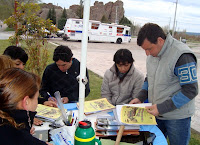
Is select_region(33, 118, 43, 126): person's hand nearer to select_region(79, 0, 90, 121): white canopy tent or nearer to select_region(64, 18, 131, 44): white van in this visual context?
select_region(79, 0, 90, 121): white canopy tent

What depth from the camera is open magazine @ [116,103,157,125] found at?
1.45 m

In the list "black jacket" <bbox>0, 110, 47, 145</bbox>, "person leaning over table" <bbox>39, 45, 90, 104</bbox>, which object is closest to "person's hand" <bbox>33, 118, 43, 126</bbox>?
"black jacket" <bbox>0, 110, 47, 145</bbox>

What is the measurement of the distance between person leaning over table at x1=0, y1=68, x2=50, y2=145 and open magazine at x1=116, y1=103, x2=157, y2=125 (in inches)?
26.6

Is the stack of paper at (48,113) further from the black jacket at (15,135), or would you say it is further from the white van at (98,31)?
the white van at (98,31)

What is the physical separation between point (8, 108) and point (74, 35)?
1739cm

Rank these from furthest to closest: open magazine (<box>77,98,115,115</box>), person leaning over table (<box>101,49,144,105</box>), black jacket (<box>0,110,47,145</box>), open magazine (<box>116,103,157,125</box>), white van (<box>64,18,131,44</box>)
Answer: white van (<box>64,18,131,44</box>), person leaning over table (<box>101,49,144,105</box>), open magazine (<box>77,98,115,115</box>), open magazine (<box>116,103,157,125</box>), black jacket (<box>0,110,47,145</box>)

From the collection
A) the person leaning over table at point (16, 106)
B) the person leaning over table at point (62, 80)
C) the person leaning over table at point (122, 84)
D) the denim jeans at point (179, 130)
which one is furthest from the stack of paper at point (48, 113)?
the denim jeans at point (179, 130)

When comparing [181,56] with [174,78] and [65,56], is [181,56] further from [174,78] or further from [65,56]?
[65,56]

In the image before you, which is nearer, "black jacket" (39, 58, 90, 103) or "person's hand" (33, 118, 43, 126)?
"person's hand" (33, 118, 43, 126)

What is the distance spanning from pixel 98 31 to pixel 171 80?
17.5 meters

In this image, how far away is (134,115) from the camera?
1535mm

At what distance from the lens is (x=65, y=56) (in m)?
2.17

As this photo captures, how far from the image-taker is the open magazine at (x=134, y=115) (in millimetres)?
1449

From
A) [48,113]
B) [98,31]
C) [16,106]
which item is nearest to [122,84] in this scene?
[48,113]
